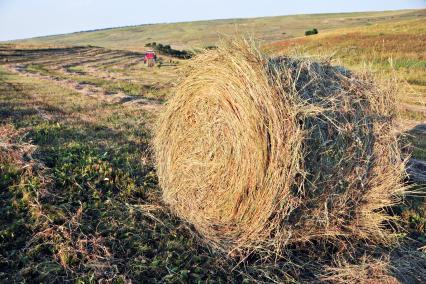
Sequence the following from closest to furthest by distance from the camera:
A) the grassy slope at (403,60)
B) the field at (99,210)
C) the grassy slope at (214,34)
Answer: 1. the field at (99,210)
2. the grassy slope at (403,60)
3. the grassy slope at (214,34)

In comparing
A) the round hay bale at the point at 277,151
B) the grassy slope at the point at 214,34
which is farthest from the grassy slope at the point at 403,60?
the grassy slope at the point at 214,34

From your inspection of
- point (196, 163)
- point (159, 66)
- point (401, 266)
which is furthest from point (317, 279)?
point (159, 66)

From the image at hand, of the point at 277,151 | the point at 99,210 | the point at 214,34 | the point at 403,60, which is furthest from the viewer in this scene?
the point at 214,34

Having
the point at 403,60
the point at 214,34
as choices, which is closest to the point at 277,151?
the point at 403,60

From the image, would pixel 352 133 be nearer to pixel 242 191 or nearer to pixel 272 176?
pixel 272 176

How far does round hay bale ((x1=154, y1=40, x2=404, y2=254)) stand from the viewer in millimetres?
4320

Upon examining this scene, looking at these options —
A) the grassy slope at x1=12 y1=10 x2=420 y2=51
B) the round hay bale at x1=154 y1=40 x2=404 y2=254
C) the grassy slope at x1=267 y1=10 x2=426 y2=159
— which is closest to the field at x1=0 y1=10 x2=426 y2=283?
the round hay bale at x1=154 y1=40 x2=404 y2=254

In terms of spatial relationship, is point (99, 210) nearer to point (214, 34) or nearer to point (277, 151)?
point (277, 151)

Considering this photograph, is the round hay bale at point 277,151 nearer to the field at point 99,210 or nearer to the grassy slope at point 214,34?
the field at point 99,210

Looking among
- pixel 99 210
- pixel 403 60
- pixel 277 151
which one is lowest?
pixel 99 210

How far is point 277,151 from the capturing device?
14.0 feet

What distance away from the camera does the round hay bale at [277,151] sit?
14.2ft

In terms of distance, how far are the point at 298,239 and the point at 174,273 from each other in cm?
156

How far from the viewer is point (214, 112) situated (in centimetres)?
496
